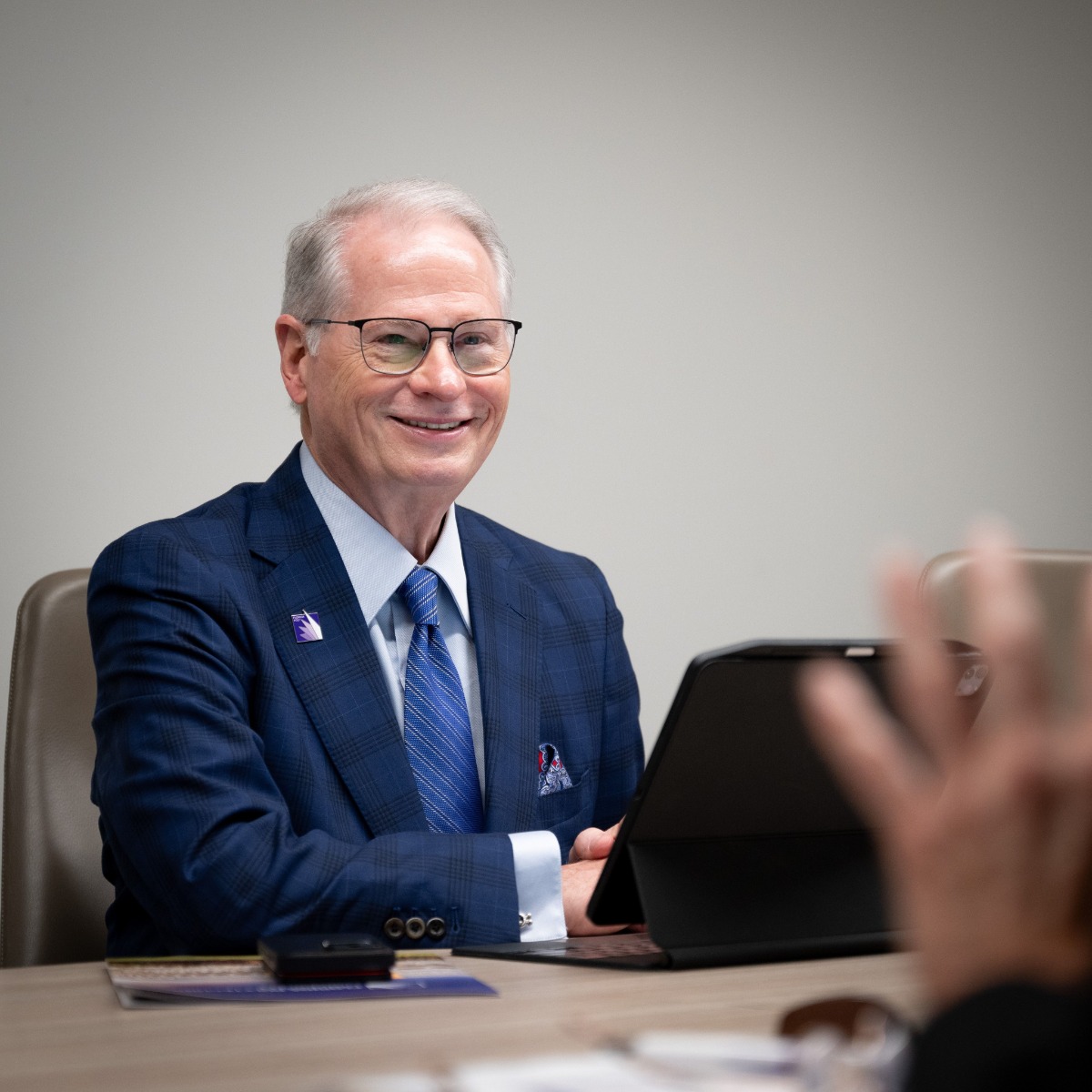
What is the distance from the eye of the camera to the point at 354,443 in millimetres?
1822

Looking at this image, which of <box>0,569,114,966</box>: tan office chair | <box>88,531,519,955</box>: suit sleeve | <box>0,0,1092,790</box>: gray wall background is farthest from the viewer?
<box>0,0,1092,790</box>: gray wall background

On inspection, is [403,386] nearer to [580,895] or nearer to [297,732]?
[297,732]

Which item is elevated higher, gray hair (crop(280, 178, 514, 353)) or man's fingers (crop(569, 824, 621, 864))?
gray hair (crop(280, 178, 514, 353))

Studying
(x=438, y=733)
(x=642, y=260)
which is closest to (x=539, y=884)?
(x=438, y=733)

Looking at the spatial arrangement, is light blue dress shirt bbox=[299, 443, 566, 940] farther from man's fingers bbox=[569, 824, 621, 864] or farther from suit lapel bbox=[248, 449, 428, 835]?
man's fingers bbox=[569, 824, 621, 864]

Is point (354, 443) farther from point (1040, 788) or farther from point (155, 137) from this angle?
point (1040, 788)

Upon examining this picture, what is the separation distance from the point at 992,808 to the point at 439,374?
54.2 inches

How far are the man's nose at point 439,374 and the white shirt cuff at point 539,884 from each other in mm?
646

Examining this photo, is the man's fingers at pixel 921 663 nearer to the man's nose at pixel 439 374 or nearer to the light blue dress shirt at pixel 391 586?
the light blue dress shirt at pixel 391 586

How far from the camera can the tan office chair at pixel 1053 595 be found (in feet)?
6.72

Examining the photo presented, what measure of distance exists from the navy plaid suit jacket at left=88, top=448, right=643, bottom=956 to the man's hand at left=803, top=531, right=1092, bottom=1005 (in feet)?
2.87

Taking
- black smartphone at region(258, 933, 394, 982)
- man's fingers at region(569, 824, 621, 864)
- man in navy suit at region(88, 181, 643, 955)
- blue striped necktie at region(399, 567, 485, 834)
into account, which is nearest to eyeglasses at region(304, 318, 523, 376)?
man in navy suit at region(88, 181, 643, 955)

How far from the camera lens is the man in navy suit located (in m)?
1.35

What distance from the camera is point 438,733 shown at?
5.53ft
